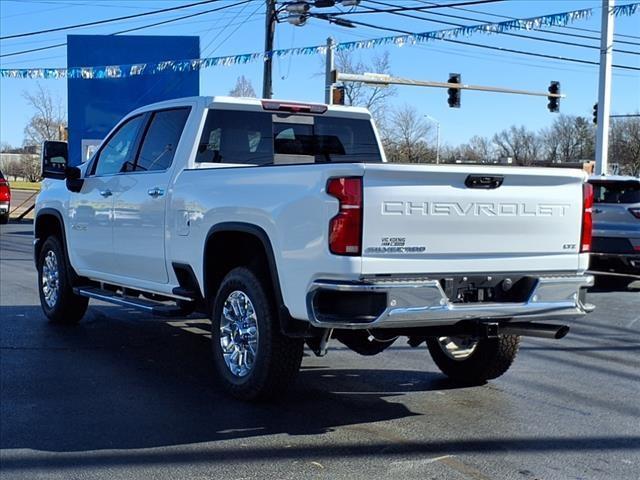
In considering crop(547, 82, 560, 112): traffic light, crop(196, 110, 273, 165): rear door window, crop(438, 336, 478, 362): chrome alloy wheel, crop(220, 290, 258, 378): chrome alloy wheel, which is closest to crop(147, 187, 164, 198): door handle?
crop(196, 110, 273, 165): rear door window

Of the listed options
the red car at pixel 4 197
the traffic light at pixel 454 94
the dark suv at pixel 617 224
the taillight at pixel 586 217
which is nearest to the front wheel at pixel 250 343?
the taillight at pixel 586 217

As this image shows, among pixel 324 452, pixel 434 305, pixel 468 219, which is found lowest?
pixel 324 452

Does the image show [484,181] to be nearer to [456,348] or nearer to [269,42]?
[456,348]

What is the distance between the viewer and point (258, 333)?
530 centimetres

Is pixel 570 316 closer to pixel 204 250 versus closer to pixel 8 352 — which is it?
pixel 204 250

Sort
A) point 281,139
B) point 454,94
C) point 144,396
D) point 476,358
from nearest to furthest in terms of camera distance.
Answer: point 144,396
point 476,358
point 281,139
point 454,94

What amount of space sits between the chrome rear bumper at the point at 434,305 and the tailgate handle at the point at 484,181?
67 centimetres

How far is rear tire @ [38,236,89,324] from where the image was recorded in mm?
8242

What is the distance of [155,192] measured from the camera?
6488mm

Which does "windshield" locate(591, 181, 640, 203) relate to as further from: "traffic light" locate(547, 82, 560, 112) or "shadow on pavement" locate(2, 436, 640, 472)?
"traffic light" locate(547, 82, 560, 112)

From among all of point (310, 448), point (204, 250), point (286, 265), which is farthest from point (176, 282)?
point (310, 448)

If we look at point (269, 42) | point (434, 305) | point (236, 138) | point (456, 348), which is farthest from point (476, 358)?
point (269, 42)

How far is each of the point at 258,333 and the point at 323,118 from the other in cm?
261

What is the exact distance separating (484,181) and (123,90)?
1588 cm
